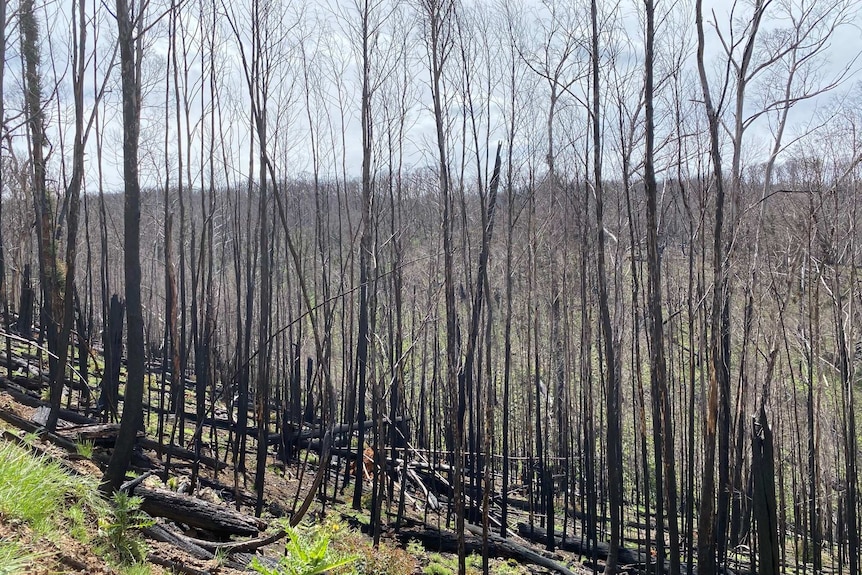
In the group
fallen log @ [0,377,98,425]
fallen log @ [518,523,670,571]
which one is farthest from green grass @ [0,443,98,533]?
fallen log @ [518,523,670,571]

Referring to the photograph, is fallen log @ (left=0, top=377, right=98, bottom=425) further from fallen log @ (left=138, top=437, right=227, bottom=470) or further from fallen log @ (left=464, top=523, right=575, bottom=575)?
fallen log @ (left=464, top=523, right=575, bottom=575)

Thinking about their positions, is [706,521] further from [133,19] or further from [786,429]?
[786,429]

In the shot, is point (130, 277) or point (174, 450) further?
point (174, 450)

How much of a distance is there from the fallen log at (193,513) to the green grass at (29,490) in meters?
1.41

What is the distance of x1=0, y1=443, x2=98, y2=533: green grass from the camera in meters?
3.59

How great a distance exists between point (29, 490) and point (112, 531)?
717 mm

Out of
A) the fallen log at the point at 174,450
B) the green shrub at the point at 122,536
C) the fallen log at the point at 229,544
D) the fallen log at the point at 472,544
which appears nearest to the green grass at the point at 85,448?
the fallen log at the point at 229,544

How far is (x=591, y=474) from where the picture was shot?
43.8 feet

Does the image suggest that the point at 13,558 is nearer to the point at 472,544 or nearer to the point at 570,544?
→ the point at 472,544

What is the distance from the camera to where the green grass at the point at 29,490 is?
3.59 m

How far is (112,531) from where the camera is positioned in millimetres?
4289

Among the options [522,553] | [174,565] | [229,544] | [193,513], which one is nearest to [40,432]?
[193,513]

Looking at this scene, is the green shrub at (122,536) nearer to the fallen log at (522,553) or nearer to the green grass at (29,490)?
the green grass at (29,490)

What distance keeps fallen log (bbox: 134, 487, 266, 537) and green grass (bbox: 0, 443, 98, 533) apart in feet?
4.64
